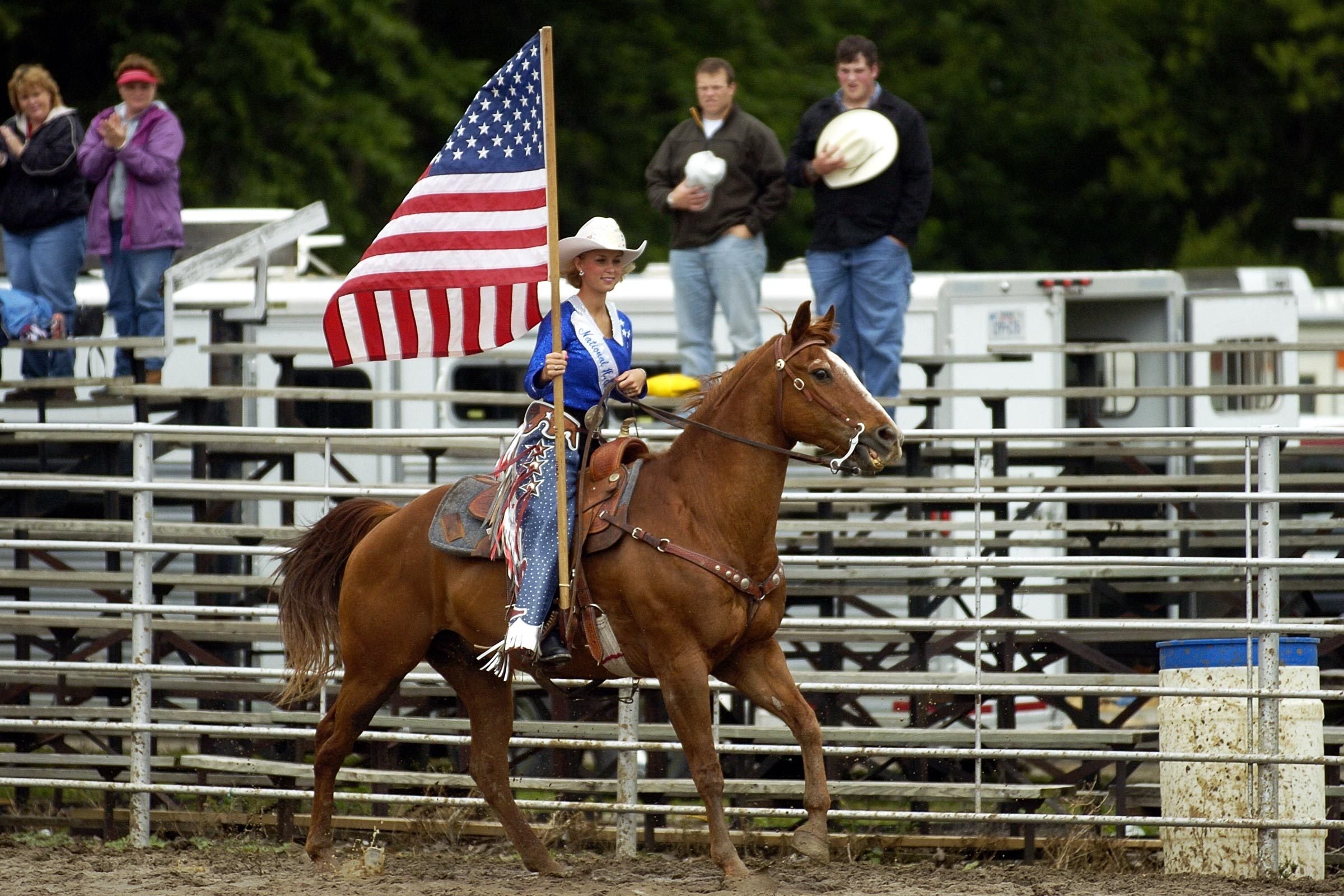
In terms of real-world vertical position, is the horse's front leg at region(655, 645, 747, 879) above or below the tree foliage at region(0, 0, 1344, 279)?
below

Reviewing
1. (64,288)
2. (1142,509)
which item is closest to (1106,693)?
(1142,509)

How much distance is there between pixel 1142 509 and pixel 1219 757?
15.2 feet

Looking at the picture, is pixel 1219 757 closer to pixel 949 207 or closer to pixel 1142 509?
pixel 1142 509

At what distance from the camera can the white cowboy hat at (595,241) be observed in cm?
717

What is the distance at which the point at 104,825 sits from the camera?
903 centimetres

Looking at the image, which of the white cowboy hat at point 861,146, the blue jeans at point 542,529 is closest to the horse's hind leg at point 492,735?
the blue jeans at point 542,529

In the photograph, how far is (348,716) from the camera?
25.6 ft

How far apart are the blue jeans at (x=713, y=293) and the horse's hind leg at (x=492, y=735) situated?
318 centimetres

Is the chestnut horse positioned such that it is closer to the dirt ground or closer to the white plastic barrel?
the dirt ground

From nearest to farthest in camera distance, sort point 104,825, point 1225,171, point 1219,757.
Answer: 1. point 1219,757
2. point 104,825
3. point 1225,171

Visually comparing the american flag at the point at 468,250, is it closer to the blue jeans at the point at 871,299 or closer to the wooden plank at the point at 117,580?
the wooden plank at the point at 117,580

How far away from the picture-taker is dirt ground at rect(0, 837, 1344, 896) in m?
7.43

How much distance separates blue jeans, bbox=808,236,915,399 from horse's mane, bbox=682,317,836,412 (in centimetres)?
300

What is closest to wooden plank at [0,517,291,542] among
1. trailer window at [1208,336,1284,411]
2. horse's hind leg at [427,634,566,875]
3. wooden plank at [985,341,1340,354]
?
horse's hind leg at [427,634,566,875]
